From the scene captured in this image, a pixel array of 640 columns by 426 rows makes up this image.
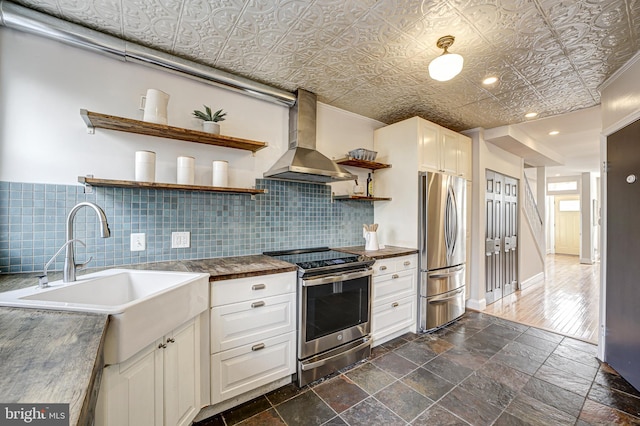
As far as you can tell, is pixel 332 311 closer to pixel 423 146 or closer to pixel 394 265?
pixel 394 265

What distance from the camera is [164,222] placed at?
2014 millimetres

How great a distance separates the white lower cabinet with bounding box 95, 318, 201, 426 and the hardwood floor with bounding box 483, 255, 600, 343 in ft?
11.7

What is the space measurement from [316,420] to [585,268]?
795 centimetres

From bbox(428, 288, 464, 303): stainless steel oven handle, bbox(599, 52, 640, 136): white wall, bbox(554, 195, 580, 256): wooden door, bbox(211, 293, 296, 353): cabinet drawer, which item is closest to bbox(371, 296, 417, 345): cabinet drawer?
bbox(428, 288, 464, 303): stainless steel oven handle

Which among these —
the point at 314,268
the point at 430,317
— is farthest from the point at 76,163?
the point at 430,317

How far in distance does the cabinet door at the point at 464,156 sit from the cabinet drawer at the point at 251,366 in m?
2.94

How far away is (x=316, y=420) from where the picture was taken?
1626 mm

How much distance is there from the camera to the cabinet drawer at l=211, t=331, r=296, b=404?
1666 millimetres

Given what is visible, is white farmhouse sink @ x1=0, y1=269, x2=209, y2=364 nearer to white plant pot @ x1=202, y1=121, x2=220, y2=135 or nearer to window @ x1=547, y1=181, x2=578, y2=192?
white plant pot @ x1=202, y1=121, x2=220, y2=135

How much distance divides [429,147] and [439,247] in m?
1.14

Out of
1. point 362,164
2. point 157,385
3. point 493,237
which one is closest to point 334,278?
point 157,385

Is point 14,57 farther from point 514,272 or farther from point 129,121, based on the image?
point 514,272

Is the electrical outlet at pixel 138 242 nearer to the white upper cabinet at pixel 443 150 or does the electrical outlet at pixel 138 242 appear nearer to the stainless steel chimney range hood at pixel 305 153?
the stainless steel chimney range hood at pixel 305 153

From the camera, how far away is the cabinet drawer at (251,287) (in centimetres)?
166
